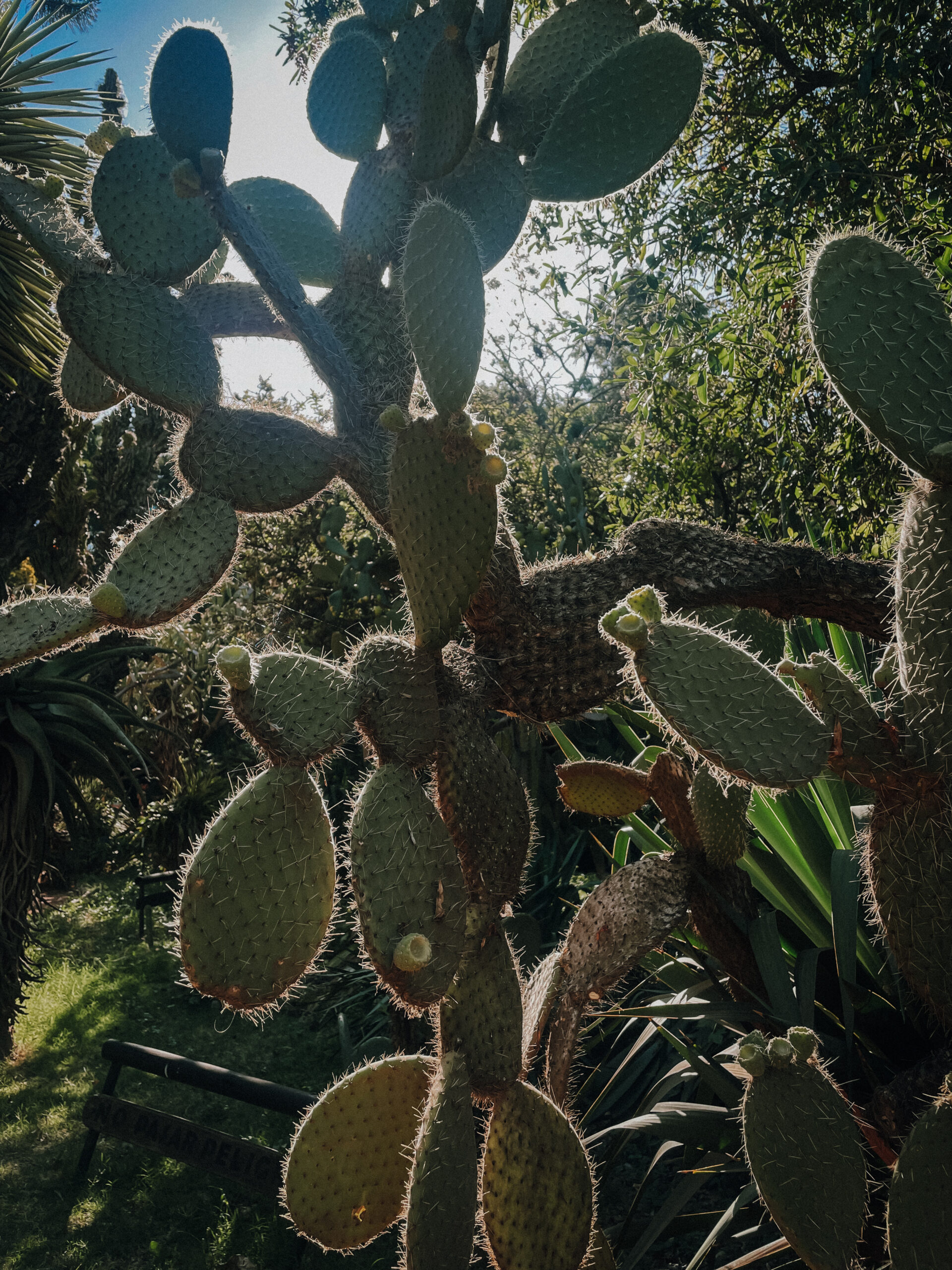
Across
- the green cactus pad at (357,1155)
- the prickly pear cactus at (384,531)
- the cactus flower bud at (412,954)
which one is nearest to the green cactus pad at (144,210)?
the prickly pear cactus at (384,531)

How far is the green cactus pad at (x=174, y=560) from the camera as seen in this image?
1.21 meters

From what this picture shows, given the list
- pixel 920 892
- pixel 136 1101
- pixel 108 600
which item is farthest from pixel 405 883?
pixel 136 1101

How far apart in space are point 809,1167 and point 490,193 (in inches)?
64.2

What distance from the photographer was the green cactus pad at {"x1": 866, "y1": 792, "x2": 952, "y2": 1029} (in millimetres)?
1096

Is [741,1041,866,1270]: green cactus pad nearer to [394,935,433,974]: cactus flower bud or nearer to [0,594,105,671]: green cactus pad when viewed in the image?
[394,935,433,974]: cactus flower bud

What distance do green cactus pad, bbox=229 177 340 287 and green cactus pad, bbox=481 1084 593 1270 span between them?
1.45 metres

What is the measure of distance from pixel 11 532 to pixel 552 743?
292 centimetres

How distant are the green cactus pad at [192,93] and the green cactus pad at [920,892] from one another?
137 cm

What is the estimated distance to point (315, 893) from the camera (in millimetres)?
1072

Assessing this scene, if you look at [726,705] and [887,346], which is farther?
[887,346]

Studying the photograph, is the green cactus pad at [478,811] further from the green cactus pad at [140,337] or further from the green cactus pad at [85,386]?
the green cactus pad at [85,386]

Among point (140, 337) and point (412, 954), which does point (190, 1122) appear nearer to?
point (412, 954)

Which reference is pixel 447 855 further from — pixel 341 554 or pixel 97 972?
pixel 97 972

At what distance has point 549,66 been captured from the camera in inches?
64.4
